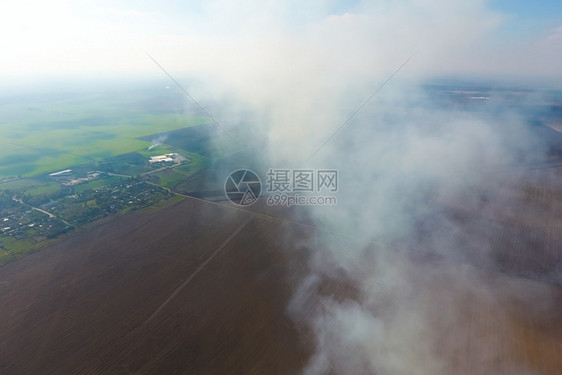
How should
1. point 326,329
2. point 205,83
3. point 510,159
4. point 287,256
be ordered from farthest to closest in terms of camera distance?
point 205,83
point 510,159
point 287,256
point 326,329

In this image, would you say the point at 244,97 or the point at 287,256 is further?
the point at 244,97

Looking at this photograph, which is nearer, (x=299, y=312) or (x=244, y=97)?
(x=299, y=312)

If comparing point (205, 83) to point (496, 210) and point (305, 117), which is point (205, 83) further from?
point (496, 210)

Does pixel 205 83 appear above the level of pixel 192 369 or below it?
above

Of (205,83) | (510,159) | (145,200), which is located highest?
(205,83)

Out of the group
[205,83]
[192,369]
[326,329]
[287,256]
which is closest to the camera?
[192,369]

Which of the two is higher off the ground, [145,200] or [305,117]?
[305,117]

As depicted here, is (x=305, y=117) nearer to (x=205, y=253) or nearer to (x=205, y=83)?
(x=205, y=253)

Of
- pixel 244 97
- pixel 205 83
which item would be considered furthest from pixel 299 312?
pixel 205 83

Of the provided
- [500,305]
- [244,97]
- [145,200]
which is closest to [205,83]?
[244,97]
